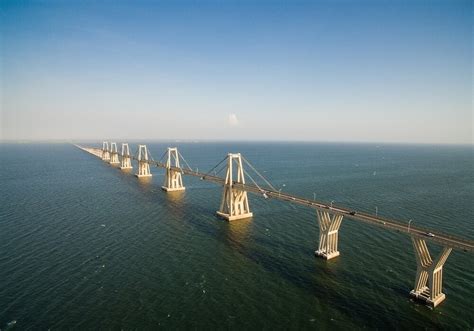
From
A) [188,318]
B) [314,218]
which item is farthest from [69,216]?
[314,218]

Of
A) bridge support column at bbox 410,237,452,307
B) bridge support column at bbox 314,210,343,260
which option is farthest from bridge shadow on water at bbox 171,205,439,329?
bridge support column at bbox 410,237,452,307

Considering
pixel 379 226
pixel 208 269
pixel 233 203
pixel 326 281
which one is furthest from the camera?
pixel 233 203

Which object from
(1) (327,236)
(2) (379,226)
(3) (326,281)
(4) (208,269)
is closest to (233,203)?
(4) (208,269)

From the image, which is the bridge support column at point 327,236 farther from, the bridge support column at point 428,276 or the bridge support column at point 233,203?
the bridge support column at point 233,203

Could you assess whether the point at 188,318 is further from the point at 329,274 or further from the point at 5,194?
the point at 5,194

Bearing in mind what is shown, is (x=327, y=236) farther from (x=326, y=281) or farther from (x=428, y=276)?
(x=428, y=276)

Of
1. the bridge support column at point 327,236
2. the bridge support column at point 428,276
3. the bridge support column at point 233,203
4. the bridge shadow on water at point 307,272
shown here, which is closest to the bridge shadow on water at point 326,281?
the bridge shadow on water at point 307,272
